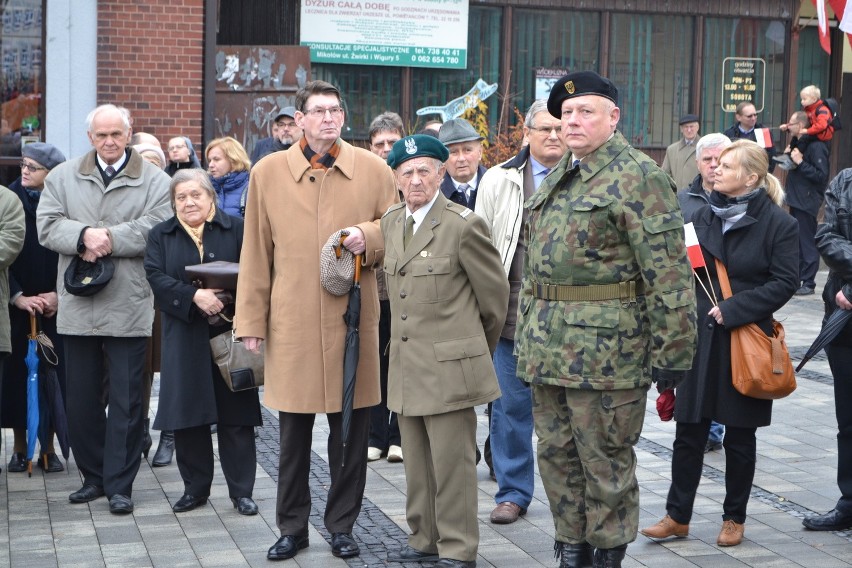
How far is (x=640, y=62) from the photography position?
16.7m

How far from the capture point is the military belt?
195 inches

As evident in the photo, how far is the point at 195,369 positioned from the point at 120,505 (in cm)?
79

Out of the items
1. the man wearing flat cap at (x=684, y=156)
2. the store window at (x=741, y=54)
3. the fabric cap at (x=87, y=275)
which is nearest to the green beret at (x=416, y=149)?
the fabric cap at (x=87, y=275)

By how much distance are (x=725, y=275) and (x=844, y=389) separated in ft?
2.93

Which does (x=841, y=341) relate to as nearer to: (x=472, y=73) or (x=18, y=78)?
(x=18, y=78)

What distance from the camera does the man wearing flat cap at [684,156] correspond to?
1427 cm

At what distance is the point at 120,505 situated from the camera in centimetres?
644

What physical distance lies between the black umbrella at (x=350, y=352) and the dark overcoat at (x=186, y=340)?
40.3 inches

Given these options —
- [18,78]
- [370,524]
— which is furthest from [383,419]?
[18,78]

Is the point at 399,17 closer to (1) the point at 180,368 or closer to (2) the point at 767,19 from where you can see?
(2) the point at 767,19

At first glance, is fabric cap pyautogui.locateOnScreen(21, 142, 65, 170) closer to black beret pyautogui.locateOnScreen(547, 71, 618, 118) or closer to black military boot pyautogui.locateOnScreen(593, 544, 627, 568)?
black beret pyautogui.locateOnScreen(547, 71, 618, 118)

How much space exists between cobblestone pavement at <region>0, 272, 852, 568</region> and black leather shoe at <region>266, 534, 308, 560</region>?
0.04 m

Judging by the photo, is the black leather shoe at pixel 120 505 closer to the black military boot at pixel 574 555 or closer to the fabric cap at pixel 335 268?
the fabric cap at pixel 335 268

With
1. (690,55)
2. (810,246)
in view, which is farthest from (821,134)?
(690,55)
